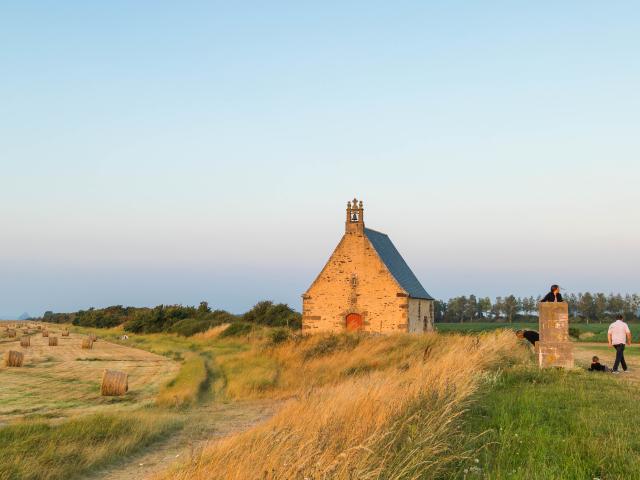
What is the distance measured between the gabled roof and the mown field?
1199cm

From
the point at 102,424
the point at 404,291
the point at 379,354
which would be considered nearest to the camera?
the point at 102,424

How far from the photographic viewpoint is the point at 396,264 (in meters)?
36.2

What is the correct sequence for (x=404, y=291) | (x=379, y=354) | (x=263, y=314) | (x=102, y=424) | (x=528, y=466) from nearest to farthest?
(x=528, y=466)
(x=102, y=424)
(x=379, y=354)
(x=404, y=291)
(x=263, y=314)

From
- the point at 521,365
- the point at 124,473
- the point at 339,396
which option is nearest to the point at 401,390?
the point at 339,396

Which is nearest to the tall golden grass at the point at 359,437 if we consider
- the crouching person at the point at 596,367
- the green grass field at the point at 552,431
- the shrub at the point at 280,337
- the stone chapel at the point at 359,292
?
the green grass field at the point at 552,431

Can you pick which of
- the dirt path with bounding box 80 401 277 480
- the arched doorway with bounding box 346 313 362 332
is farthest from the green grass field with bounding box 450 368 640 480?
the arched doorway with bounding box 346 313 362 332

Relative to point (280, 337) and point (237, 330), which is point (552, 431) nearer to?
point (280, 337)

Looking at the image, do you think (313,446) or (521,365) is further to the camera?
(521,365)

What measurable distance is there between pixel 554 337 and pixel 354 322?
16.5m

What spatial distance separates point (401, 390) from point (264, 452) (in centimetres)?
385

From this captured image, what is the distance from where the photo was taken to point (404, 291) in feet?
106

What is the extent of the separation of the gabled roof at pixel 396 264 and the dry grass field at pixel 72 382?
41.0ft

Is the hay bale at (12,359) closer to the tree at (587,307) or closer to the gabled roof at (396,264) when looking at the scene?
the gabled roof at (396,264)

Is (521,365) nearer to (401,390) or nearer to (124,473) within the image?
(401,390)
